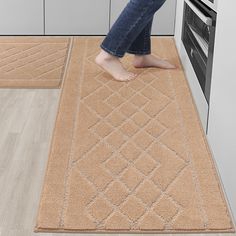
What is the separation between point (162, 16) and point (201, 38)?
57.0 inches

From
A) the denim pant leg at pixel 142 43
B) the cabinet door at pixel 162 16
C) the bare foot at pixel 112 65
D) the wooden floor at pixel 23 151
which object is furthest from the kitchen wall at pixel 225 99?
the cabinet door at pixel 162 16

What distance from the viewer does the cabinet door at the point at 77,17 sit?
3.69 meters

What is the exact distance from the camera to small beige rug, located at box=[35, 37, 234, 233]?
1523 mm

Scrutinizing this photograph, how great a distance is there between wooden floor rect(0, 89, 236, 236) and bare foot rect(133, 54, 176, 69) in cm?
51

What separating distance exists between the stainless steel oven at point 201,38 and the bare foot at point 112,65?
34cm

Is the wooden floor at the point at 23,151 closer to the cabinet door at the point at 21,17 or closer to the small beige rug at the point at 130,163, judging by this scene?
the small beige rug at the point at 130,163

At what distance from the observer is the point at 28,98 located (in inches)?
98.2

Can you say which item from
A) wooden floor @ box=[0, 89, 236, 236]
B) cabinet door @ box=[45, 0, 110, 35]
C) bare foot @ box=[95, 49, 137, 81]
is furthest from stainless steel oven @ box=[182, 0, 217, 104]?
cabinet door @ box=[45, 0, 110, 35]

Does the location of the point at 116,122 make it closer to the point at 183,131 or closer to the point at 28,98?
the point at 183,131

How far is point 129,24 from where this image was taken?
Answer: 2.59m

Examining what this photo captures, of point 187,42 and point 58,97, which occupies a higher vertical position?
point 187,42

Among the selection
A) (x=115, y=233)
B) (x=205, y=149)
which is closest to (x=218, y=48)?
(x=205, y=149)

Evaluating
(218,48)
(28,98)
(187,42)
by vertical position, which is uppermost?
(218,48)

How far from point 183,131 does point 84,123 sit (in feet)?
1.31
